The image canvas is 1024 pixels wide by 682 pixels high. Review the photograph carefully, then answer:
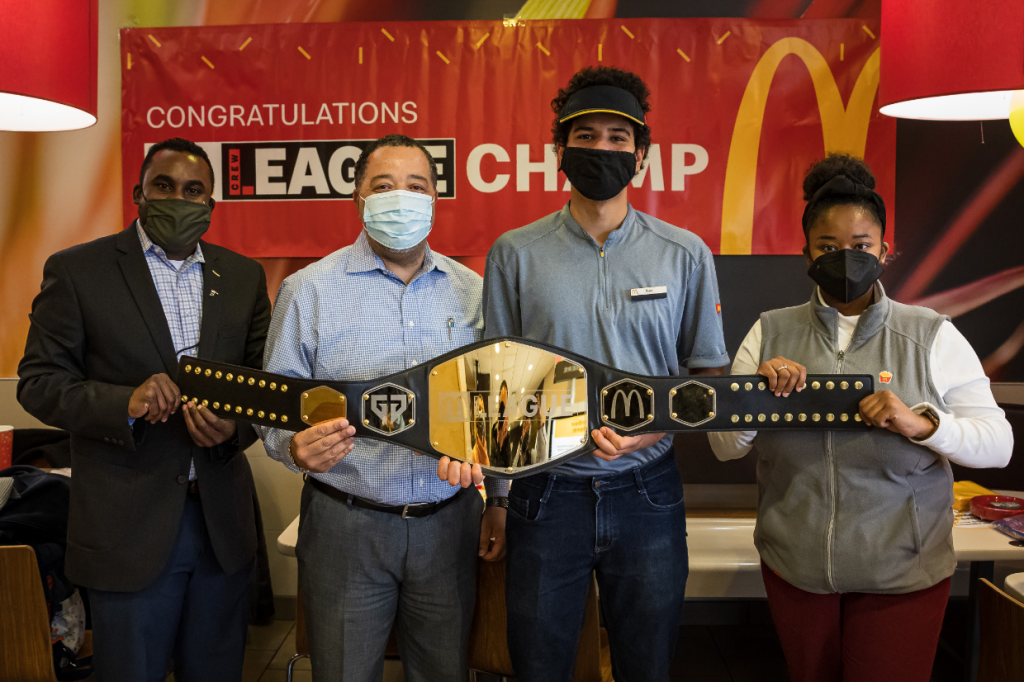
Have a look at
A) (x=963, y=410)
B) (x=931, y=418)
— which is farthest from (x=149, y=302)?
(x=963, y=410)

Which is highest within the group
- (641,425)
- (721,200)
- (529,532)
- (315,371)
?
(721,200)

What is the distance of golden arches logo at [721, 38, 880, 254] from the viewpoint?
11.3ft

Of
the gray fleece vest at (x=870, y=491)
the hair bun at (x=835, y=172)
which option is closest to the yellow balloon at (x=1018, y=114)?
the hair bun at (x=835, y=172)

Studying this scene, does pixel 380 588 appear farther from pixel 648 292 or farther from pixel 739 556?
pixel 739 556

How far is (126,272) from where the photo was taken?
193 centimetres

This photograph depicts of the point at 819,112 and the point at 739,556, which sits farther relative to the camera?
the point at 819,112

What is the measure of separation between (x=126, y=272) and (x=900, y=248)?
11.4 feet

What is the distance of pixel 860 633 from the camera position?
65.4 inches

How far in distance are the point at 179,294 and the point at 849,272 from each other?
5.85 ft

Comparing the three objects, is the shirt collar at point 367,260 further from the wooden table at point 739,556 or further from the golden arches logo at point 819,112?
the golden arches logo at point 819,112

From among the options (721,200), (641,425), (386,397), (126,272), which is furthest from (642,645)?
(721,200)

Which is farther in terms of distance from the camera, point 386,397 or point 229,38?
point 229,38

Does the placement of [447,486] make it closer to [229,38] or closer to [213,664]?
[213,664]

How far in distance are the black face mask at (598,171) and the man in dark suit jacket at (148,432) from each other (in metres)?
1.05
